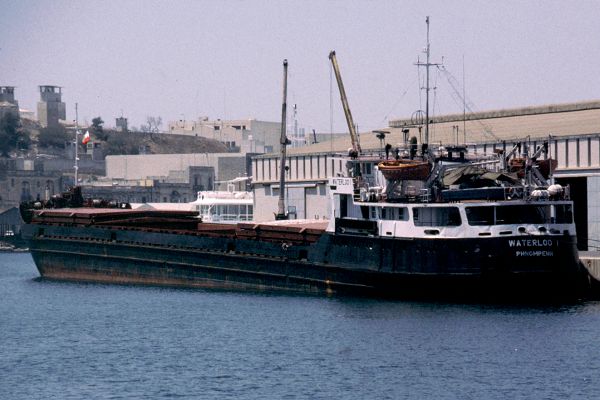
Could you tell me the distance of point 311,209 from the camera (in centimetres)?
9319

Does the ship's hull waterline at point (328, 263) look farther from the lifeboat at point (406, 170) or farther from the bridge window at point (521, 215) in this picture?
the lifeboat at point (406, 170)

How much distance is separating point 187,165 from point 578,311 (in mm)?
138287

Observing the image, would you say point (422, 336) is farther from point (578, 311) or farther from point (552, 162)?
→ point (552, 162)

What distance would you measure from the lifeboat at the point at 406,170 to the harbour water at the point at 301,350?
5.70m

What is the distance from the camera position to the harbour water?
41.5m

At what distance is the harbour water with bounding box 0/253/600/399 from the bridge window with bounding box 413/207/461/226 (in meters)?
3.73

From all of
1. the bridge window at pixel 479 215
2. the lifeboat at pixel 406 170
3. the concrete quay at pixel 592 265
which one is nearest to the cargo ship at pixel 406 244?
the bridge window at pixel 479 215

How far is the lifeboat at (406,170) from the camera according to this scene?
60500 mm

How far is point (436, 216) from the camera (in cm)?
5906

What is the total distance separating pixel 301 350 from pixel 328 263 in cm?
1579

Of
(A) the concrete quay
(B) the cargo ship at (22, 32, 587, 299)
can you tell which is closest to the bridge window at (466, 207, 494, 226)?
(B) the cargo ship at (22, 32, 587, 299)

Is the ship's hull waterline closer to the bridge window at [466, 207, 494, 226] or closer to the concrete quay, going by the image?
the bridge window at [466, 207, 494, 226]

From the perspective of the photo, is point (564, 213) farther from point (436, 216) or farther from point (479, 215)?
point (436, 216)

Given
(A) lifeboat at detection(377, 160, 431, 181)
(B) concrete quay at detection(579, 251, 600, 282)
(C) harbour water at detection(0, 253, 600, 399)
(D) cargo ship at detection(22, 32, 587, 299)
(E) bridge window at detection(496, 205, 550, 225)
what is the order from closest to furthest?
(C) harbour water at detection(0, 253, 600, 399)
(D) cargo ship at detection(22, 32, 587, 299)
(E) bridge window at detection(496, 205, 550, 225)
(B) concrete quay at detection(579, 251, 600, 282)
(A) lifeboat at detection(377, 160, 431, 181)
